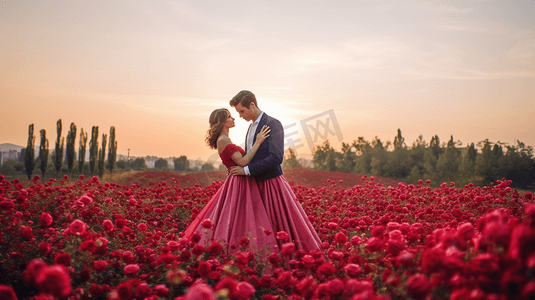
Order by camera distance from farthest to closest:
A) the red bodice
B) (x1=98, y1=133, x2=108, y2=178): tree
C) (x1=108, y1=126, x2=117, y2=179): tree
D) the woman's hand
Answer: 1. (x1=108, y1=126, x2=117, y2=179): tree
2. (x1=98, y1=133, x2=108, y2=178): tree
3. the red bodice
4. the woman's hand

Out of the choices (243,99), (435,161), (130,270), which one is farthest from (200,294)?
(435,161)

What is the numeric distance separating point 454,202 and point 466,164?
43.8ft

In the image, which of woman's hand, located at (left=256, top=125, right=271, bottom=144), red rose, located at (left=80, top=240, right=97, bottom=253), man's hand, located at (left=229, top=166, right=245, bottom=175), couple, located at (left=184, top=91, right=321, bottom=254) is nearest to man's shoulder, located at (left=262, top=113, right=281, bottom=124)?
couple, located at (left=184, top=91, right=321, bottom=254)

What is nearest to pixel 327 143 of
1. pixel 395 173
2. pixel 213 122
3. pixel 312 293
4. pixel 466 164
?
pixel 395 173

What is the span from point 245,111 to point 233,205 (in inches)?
44.0

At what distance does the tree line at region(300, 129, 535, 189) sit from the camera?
16.1 meters

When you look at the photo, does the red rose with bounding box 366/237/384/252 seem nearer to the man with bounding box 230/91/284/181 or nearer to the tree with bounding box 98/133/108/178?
the man with bounding box 230/91/284/181

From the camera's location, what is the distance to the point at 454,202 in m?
5.35

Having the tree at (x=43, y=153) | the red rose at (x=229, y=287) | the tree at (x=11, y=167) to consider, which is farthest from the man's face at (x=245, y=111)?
the tree at (x=11, y=167)

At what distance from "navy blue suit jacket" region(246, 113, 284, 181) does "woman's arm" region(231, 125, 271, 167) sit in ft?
0.19

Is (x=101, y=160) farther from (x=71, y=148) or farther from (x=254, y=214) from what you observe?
(x=254, y=214)

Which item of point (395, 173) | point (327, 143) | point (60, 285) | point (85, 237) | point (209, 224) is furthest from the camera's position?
point (327, 143)

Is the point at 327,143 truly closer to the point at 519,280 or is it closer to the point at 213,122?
the point at 213,122

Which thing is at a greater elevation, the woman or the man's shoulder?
the man's shoulder
